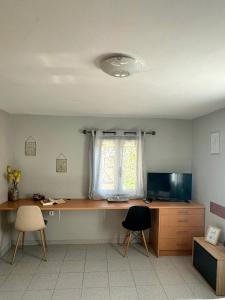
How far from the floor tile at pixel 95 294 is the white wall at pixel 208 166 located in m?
1.80

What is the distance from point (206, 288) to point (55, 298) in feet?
6.15

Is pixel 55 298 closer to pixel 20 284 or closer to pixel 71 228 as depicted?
pixel 20 284

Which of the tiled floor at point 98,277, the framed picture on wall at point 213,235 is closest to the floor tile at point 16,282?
the tiled floor at point 98,277

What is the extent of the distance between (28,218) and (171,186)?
2463 millimetres

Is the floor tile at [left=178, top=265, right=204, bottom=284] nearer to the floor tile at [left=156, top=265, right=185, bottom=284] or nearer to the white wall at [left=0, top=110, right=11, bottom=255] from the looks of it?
the floor tile at [left=156, top=265, right=185, bottom=284]

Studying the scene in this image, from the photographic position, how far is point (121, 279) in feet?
9.80

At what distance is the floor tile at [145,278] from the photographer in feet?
9.62

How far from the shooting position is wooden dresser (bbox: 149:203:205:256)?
12.0 ft

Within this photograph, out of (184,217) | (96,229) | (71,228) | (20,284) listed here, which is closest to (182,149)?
(184,217)

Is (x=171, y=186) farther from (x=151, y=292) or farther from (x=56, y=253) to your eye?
(x=56, y=253)

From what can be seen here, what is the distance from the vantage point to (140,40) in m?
1.35

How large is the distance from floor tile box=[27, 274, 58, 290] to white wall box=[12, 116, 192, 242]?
1130mm

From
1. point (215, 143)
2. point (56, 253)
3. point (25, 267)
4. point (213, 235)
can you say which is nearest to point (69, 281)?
point (25, 267)

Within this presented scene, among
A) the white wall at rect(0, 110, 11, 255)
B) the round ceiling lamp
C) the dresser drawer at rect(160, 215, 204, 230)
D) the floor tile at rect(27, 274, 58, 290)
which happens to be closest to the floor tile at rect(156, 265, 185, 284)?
the dresser drawer at rect(160, 215, 204, 230)
